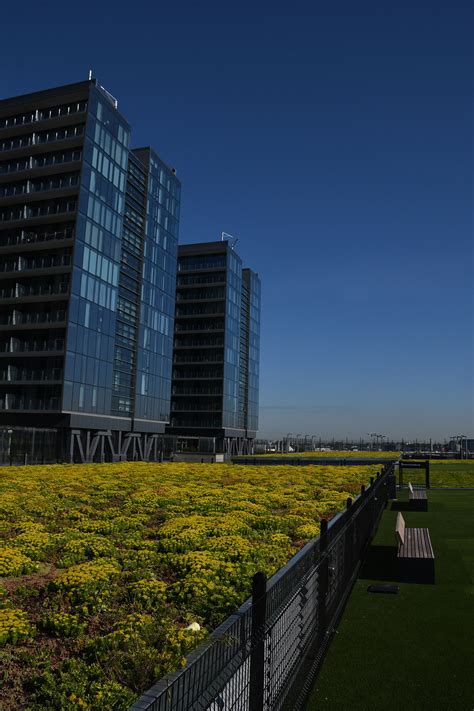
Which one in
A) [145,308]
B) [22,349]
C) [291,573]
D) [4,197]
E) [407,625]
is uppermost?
[4,197]

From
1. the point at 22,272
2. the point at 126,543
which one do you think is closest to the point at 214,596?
the point at 126,543

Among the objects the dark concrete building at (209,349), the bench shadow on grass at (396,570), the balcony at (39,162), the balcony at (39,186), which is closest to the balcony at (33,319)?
the balcony at (39,186)

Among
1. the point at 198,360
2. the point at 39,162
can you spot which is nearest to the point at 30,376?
the point at 39,162

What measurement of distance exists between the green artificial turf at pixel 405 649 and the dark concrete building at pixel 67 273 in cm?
3933

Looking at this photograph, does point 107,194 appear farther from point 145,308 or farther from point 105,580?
point 105,580

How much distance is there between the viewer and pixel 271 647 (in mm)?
4801

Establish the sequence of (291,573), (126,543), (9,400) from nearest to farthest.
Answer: (291,573), (126,543), (9,400)

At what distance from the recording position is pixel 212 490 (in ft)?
61.2

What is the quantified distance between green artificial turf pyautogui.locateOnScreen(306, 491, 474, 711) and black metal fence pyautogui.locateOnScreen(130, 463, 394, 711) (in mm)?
267

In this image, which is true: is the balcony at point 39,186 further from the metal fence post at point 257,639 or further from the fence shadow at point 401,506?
the metal fence post at point 257,639

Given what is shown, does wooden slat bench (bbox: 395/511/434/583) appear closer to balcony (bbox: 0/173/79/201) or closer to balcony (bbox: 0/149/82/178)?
balcony (bbox: 0/173/79/201)

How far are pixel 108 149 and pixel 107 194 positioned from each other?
427 centimetres

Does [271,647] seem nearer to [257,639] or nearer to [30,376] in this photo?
[257,639]

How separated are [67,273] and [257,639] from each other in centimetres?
4823
